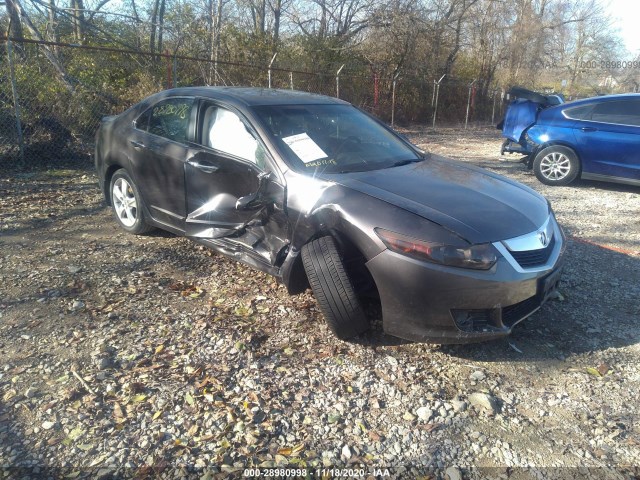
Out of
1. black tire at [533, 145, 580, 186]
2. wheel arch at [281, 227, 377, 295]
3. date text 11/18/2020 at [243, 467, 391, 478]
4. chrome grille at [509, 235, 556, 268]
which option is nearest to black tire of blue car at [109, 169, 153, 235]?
wheel arch at [281, 227, 377, 295]

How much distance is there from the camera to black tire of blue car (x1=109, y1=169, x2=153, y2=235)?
15.8ft

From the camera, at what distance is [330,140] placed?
12.8 ft

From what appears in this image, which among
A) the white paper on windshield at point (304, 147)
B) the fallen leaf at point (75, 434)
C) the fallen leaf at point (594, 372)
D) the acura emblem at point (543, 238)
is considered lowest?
the fallen leaf at point (75, 434)

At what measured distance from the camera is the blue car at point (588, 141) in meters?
7.60

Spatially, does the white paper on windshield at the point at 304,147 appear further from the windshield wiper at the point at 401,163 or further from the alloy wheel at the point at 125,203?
the alloy wheel at the point at 125,203

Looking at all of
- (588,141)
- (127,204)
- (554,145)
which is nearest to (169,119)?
(127,204)

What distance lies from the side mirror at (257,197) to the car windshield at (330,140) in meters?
Result: 0.20

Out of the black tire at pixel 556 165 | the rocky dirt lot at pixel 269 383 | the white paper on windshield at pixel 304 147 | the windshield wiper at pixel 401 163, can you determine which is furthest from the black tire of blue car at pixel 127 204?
the black tire at pixel 556 165

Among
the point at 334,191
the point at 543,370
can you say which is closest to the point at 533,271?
the point at 543,370

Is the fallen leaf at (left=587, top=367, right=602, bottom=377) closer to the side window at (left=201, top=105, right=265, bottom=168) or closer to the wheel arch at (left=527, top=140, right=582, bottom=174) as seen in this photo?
the side window at (left=201, top=105, right=265, bottom=168)

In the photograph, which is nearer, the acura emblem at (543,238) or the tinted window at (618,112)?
the acura emblem at (543,238)

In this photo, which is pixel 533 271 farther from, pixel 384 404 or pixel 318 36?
pixel 318 36

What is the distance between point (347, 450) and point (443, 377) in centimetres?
87

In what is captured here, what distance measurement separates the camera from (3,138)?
801 centimetres
